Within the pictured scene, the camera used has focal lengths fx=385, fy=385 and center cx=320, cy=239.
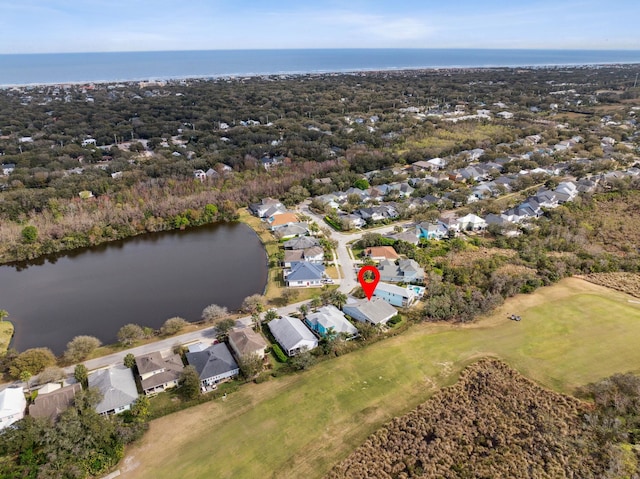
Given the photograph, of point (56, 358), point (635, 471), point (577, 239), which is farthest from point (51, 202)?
point (577, 239)

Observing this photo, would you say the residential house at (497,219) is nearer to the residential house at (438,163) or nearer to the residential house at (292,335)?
the residential house at (438,163)

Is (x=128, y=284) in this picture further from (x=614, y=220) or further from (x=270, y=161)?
(x=614, y=220)

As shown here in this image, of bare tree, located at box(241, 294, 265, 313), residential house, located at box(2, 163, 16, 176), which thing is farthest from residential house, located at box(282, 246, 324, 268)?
residential house, located at box(2, 163, 16, 176)

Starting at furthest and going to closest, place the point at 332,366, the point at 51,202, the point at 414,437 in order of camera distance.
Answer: the point at 51,202, the point at 332,366, the point at 414,437

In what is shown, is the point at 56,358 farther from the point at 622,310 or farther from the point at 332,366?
the point at 622,310

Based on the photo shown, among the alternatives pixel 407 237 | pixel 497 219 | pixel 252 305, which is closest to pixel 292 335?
pixel 252 305

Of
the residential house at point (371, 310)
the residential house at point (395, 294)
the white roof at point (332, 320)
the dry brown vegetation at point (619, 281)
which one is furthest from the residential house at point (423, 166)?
the white roof at point (332, 320)
